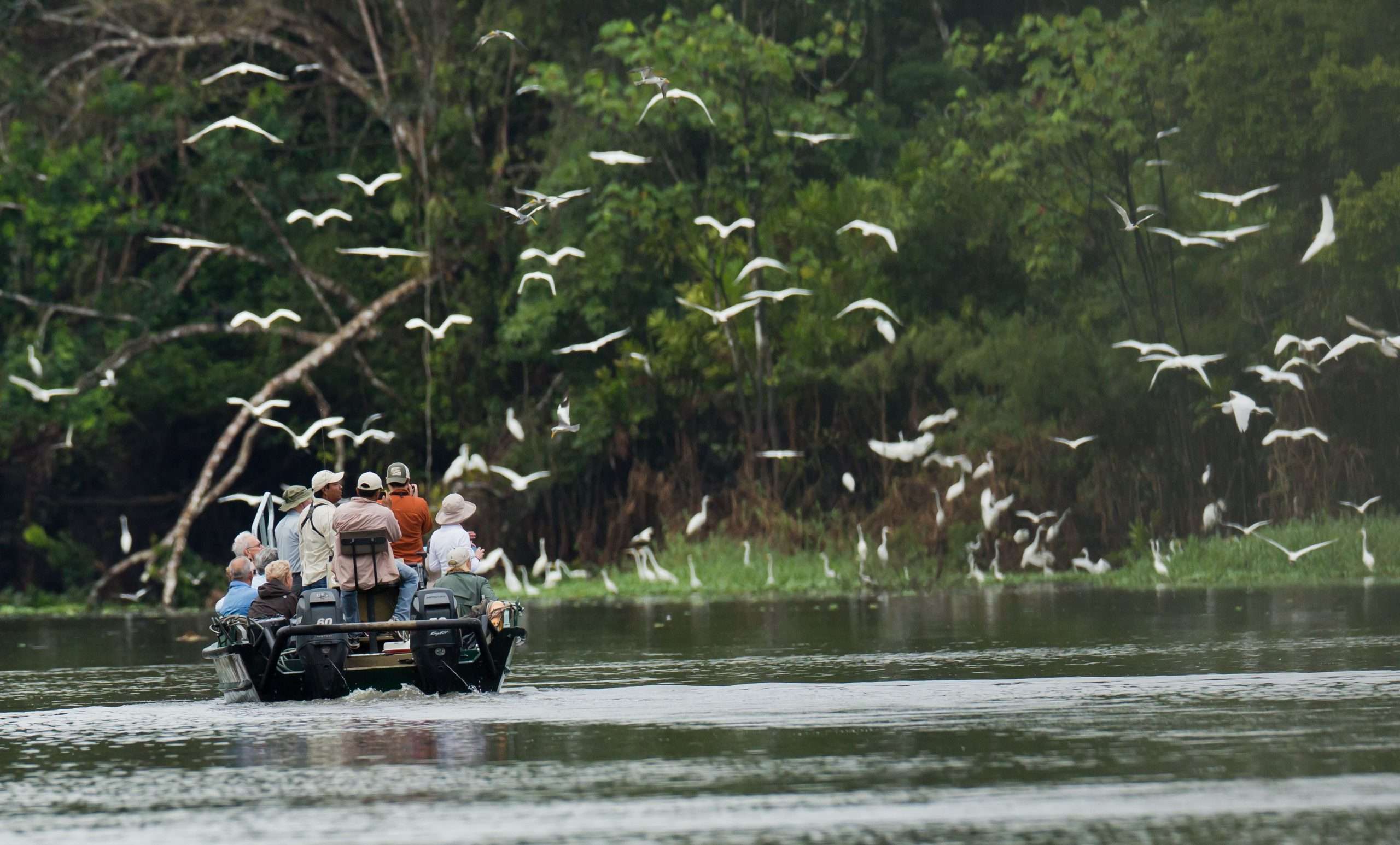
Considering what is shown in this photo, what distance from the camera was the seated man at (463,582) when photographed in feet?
70.2

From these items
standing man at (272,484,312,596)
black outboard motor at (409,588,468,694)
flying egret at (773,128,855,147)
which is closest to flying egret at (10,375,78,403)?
flying egret at (773,128,855,147)

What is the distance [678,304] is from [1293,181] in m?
11.2

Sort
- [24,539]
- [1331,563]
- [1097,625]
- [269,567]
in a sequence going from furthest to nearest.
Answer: [24,539] → [1331,563] → [1097,625] → [269,567]

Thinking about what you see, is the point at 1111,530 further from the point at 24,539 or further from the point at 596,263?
the point at 24,539

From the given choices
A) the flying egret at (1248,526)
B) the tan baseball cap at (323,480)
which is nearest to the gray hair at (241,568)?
the tan baseball cap at (323,480)

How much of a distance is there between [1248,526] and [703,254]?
11.0 metres

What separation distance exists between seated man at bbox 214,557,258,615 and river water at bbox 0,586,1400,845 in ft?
2.67

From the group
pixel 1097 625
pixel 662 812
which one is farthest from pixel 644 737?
pixel 1097 625

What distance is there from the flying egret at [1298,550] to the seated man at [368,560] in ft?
52.1

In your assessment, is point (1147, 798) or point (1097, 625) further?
point (1097, 625)

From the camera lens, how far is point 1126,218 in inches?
1410

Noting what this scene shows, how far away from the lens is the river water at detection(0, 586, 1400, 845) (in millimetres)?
12812

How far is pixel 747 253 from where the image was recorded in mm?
46688

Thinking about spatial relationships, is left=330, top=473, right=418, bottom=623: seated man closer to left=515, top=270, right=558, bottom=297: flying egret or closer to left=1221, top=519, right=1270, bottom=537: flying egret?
left=515, top=270, right=558, bottom=297: flying egret
